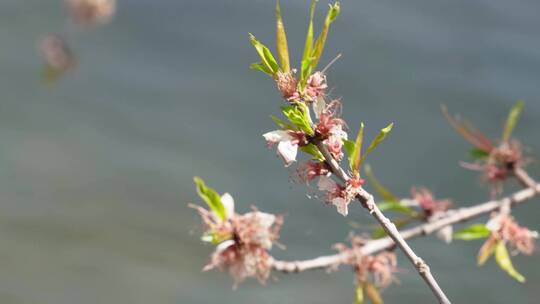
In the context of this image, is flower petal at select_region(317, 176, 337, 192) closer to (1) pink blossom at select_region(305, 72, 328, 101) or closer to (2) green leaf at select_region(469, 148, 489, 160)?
(1) pink blossom at select_region(305, 72, 328, 101)

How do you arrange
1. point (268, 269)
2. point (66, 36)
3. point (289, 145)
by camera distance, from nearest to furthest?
point (289, 145), point (268, 269), point (66, 36)

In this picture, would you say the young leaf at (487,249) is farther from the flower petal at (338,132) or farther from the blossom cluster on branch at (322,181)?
the flower petal at (338,132)

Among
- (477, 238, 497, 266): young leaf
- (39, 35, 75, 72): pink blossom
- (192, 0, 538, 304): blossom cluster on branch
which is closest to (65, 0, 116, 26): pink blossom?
(39, 35, 75, 72): pink blossom

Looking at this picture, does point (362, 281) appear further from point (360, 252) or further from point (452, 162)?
point (452, 162)

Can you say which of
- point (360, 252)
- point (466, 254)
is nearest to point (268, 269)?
point (360, 252)

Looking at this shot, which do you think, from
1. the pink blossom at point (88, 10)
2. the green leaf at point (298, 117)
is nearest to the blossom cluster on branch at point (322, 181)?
the green leaf at point (298, 117)

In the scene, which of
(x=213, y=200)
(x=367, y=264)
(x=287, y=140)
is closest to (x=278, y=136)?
(x=287, y=140)
